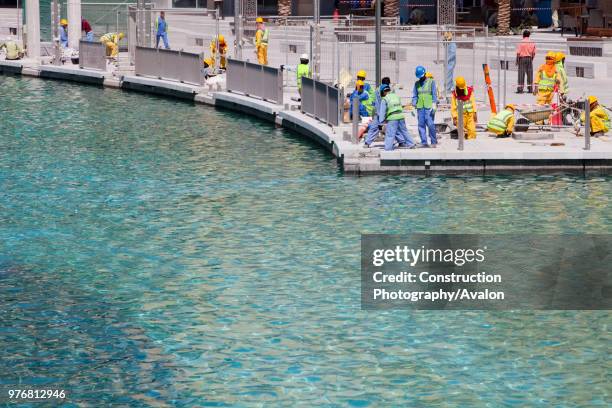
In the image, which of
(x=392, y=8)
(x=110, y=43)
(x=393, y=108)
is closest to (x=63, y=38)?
(x=110, y=43)

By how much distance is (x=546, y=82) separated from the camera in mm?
34000

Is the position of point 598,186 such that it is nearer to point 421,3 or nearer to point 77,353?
point 77,353

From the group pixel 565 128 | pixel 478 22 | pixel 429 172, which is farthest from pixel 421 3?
pixel 429 172

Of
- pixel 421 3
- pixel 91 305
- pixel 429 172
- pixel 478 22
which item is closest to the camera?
pixel 91 305

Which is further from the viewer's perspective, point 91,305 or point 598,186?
point 598,186

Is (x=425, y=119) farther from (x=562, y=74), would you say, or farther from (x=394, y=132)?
(x=562, y=74)

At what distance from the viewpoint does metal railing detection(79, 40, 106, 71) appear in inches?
2105

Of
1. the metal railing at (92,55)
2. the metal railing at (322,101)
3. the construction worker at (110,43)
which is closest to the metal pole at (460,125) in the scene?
the metal railing at (322,101)

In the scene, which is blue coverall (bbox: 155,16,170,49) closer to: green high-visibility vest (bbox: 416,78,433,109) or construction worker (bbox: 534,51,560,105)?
construction worker (bbox: 534,51,560,105)

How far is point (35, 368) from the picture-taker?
52.6 ft

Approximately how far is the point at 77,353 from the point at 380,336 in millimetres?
3900

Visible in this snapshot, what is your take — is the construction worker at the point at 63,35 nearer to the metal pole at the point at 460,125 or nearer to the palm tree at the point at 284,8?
the palm tree at the point at 284,8

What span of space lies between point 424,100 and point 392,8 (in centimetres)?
3552

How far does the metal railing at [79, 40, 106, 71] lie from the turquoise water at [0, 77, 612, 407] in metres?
19.4
